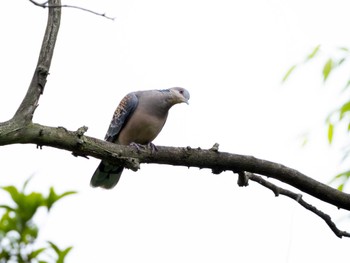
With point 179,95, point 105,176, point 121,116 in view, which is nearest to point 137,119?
point 121,116

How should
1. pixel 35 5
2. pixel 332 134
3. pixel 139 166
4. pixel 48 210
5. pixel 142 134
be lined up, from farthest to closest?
pixel 142 134
pixel 139 166
pixel 332 134
pixel 35 5
pixel 48 210

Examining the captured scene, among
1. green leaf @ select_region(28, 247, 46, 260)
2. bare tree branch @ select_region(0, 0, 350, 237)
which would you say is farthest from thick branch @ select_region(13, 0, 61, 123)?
green leaf @ select_region(28, 247, 46, 260)

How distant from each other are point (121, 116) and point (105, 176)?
0.56m

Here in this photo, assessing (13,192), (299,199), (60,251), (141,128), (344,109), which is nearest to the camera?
(60,251)

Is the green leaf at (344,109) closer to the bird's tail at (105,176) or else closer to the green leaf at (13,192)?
the green leaf at (13,192)

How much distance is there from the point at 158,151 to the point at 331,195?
3.53 feet

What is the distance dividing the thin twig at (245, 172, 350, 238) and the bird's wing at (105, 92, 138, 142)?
188 centimetres

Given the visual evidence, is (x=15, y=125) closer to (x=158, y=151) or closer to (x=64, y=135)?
(x=64, y=135)

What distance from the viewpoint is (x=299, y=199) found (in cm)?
420

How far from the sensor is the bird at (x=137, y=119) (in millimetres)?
5664

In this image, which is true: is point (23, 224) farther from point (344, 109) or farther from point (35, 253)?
point (344, 109)

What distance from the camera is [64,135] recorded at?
11.6 feet

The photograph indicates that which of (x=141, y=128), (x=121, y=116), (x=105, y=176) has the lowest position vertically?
(x=105, y=176)

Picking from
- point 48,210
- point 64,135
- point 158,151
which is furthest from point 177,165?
point 48,210
